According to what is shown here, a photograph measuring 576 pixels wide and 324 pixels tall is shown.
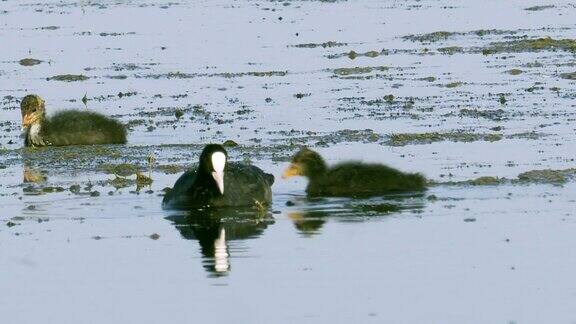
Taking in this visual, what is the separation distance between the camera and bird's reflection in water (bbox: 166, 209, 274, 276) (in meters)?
12.9

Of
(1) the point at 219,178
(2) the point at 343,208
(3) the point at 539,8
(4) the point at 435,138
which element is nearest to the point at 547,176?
(2) the point at 343,208

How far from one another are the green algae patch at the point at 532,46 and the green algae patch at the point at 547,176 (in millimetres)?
10757

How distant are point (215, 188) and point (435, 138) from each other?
13.2 ft

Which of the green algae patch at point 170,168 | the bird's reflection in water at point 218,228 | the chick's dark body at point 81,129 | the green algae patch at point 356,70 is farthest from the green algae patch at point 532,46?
the bird's reflection in water at point 218,228

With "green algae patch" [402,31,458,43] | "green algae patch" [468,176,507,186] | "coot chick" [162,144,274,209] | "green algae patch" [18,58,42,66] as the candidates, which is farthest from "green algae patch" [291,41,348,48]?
"coot chick" [162,144,274,209]

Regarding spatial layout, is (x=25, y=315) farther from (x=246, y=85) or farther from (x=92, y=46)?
(x=92, y=46)

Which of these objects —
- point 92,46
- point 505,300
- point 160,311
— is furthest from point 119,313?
point 92,46

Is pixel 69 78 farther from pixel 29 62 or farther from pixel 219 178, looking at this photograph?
pixel 219 178

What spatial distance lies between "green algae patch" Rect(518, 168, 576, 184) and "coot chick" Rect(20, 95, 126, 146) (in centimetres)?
526

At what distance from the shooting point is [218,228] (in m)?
14.4

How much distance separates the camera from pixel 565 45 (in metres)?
27.2

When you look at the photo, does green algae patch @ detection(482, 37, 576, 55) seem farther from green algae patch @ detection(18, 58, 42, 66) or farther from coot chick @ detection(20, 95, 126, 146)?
coot chick @ detection(20, 95, 126, 146)

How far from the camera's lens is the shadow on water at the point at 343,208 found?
1448 cm

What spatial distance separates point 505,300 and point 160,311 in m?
2.01
